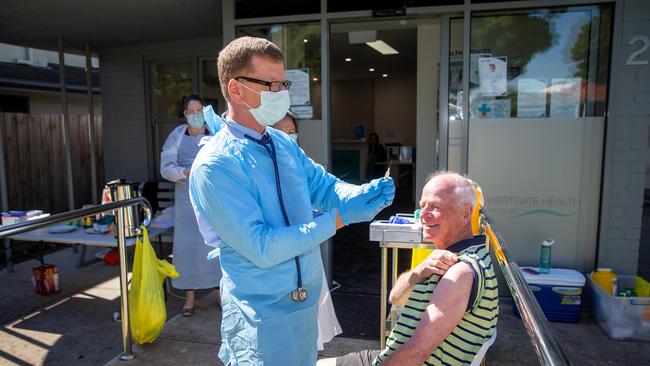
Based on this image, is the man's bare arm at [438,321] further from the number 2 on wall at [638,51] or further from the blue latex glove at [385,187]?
the number 2 on wall at [638,51]

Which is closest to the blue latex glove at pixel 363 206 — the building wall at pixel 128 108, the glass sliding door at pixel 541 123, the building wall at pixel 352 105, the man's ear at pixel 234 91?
the man's ear at pixel 234 91

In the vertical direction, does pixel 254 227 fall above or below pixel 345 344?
above

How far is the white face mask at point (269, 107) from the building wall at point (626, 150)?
3.09 m

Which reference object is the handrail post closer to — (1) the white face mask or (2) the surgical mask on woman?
(2) the surgical mask on woman

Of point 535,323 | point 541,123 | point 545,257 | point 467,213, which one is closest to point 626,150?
point 541,123

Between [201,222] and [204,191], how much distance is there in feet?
1.21

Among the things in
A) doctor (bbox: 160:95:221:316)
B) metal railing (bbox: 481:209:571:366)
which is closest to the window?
doctor (bbox: 160:95:221:316)

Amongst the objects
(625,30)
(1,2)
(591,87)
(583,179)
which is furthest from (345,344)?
(1,2)

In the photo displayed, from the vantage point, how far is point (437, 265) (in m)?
1.52

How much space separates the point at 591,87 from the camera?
362 cm

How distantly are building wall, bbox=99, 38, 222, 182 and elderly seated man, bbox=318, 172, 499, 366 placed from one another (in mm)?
5712

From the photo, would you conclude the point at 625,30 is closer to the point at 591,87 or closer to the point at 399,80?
the point at 591,87

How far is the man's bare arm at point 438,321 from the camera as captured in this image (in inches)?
55.6

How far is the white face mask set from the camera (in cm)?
150
